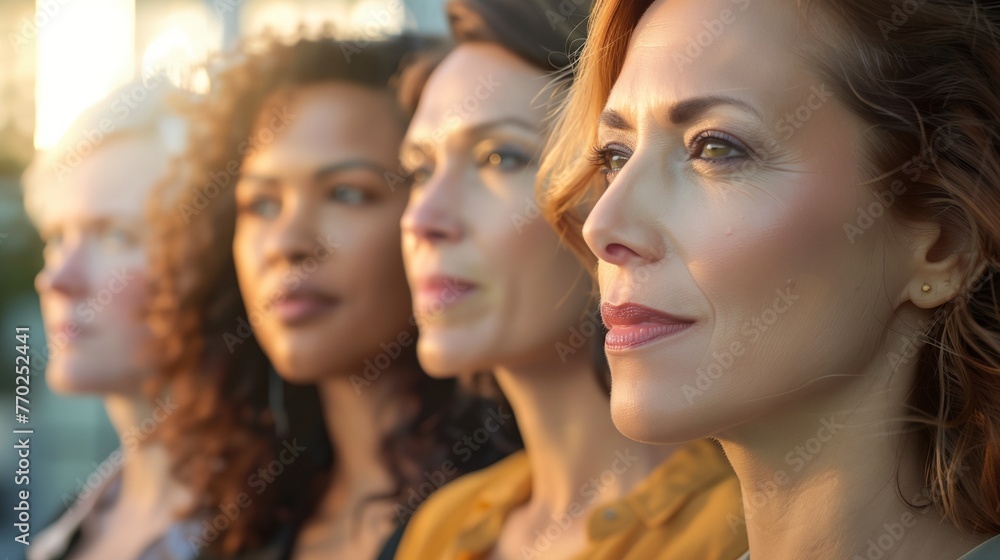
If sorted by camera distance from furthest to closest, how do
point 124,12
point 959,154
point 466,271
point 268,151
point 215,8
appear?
point 124,12 → point 215,8 → point 268,151 → point 466,271 → point 959,154

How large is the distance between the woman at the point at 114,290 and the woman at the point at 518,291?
89 centimetres

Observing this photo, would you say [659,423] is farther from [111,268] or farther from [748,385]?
[111,268]

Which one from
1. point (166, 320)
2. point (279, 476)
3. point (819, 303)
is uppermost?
point (819, 303)

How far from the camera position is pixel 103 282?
2461 mm

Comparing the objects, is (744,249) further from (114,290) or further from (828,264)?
(114,290)

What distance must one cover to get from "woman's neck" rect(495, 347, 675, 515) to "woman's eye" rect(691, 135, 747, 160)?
2.20 feet

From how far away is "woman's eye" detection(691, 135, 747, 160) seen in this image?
1203mm

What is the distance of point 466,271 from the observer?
72.2 inches

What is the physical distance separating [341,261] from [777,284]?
1.17m

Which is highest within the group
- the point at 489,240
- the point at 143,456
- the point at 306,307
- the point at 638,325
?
the point at 638,325

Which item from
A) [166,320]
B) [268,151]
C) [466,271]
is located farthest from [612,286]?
[166,320]

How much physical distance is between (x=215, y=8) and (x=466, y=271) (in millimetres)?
1035

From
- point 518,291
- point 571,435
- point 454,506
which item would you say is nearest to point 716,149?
point 518,291

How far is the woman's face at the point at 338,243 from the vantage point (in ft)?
7.06
